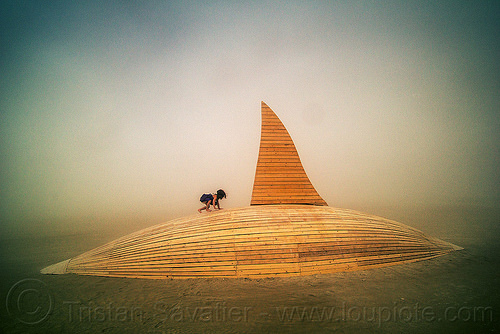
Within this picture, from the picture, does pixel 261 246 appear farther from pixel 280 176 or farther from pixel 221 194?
pixel 280 176

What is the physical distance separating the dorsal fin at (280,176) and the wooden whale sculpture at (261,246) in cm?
50

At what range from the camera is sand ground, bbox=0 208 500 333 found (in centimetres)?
564

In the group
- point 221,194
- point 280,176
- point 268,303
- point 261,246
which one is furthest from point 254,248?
point 280,176

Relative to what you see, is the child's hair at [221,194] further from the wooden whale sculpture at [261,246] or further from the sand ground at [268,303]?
the sand ground at [268,303]

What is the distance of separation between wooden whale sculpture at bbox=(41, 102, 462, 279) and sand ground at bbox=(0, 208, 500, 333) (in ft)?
1.37

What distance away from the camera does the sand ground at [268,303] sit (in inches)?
222

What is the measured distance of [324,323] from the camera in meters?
5.65

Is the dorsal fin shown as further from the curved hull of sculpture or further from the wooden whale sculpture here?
the curved hull of sculpture

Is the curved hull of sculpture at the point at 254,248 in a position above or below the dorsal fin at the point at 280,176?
below

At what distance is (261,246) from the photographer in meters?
8.76

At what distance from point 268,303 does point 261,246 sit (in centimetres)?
236

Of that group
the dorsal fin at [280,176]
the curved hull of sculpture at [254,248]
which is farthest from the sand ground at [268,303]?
the dorsal fin at [280,176]

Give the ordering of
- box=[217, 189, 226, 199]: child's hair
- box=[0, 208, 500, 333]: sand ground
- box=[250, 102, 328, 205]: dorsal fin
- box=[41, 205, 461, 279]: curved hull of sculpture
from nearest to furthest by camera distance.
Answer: box=[0, 208, 500, 333]: sand ground, box=[41, 205, 461, 279]: curved hull of sculpture, box=[217, 189, 226, 199]: child's hair, box=[250, 102, 328, 205]: dorsal fin

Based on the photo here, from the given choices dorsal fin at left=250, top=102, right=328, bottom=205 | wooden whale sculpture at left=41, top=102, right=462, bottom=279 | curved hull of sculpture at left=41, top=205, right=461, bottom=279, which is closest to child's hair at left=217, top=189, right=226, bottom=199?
wooden whale sculpture at left=41, top=102, right=462, bottom=279
